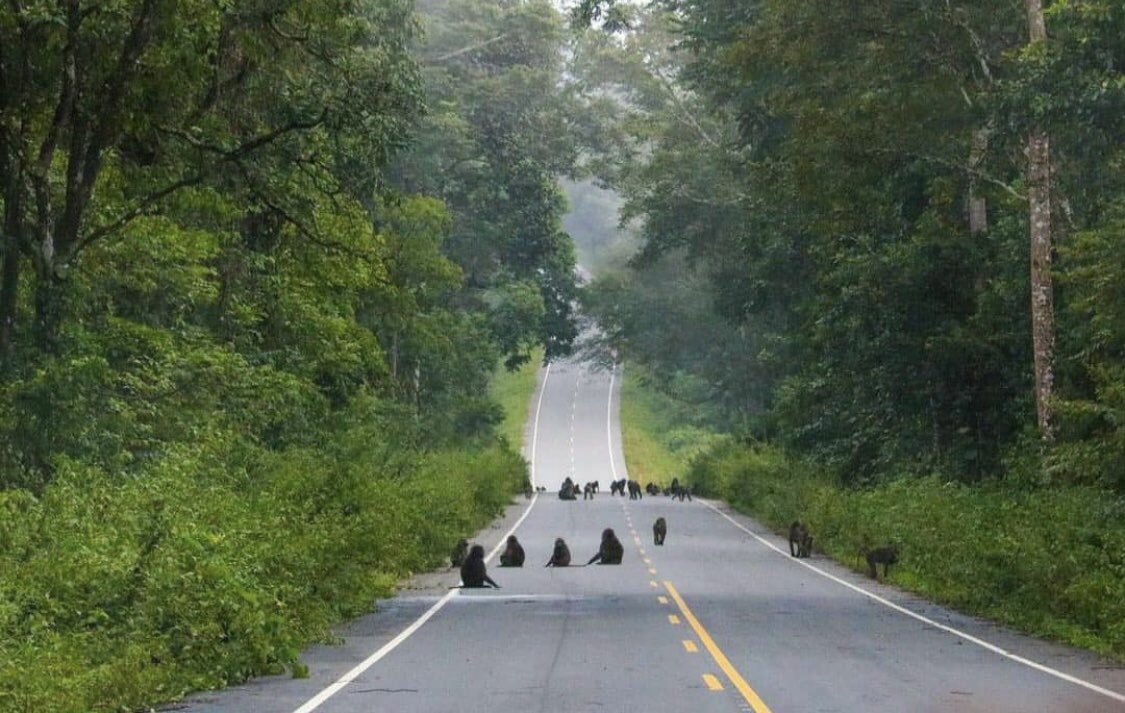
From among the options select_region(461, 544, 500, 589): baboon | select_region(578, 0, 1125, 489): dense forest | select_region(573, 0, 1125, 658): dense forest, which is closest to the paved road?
select_region(461, 544, 500, 589): baboon

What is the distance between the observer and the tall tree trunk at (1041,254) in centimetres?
3391

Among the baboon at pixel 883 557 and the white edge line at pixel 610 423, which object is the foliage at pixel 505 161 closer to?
the white edge line at pixel 610 423

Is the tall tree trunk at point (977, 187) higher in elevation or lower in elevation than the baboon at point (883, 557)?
higher

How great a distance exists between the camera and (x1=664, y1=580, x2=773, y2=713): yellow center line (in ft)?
51.7

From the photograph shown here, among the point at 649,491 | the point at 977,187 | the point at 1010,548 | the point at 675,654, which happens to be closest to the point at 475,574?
the point at 1010,548

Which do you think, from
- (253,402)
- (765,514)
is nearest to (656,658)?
(253,402)

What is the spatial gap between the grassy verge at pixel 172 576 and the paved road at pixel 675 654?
0.57m

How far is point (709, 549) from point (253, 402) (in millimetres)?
15391

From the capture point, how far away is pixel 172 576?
1802 centimetres

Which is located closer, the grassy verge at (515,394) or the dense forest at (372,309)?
the dense forest at (372,309)

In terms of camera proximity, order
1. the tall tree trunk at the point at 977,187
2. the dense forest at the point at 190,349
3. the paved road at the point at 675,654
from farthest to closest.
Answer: the tall tree trunk at the point at 977,187
the dense forest at the point at 190,349
the paved road at the point at 675,654

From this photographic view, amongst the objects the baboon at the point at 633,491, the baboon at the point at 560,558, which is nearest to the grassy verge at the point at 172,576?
the baboon at the point at 560,558

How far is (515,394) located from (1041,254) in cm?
10840

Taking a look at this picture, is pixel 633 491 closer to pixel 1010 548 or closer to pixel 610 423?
pixel 610 423
